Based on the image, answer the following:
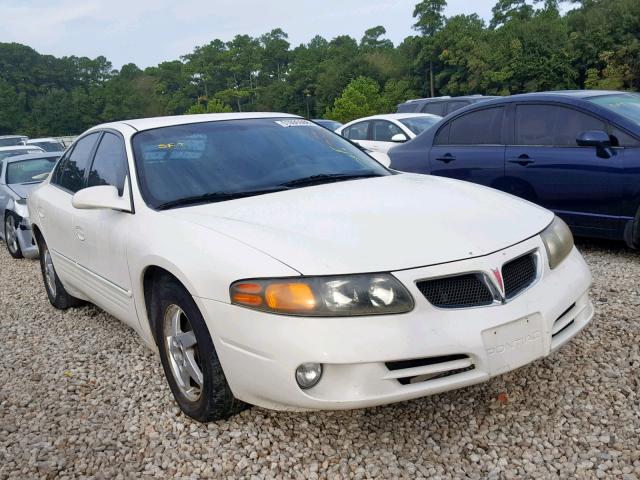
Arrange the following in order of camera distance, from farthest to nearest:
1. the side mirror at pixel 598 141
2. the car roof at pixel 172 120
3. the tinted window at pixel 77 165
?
the side mirror at pixel 598 141 → the tinted window at pixel 77 165 → the car roof at pixel 172 120

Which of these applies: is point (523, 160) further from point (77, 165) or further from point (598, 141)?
point (77, 165)

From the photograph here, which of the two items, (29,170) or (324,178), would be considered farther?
(29,170)

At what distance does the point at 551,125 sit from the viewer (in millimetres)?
5418

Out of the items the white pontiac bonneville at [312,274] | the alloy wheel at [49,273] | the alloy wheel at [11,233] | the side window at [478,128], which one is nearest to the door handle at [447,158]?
the side window at [478,128]

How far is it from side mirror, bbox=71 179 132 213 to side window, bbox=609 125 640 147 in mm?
3895

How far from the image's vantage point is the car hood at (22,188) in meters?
8.05

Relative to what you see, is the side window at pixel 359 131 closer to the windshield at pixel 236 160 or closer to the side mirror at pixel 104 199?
the windshield at pixel 236 160

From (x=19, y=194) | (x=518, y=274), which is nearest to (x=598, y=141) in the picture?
(x=518, y=274)

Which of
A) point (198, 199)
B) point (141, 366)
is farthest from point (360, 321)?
point (141, 366)

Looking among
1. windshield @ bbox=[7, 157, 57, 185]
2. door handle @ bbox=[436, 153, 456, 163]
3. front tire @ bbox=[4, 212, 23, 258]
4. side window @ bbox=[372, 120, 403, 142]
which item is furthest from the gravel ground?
side window @ bbox=[372, 120, 403, 142]

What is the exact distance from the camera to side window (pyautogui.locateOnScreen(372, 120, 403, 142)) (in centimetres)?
1048

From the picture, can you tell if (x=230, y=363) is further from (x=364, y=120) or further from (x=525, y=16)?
(x=525, y=16)

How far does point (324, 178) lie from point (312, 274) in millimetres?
1222

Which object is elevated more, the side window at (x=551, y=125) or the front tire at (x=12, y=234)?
the side window at (x=551, y=125)
